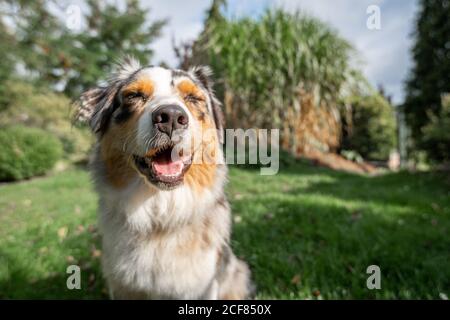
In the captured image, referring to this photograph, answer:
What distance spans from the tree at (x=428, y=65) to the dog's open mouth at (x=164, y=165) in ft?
47.4

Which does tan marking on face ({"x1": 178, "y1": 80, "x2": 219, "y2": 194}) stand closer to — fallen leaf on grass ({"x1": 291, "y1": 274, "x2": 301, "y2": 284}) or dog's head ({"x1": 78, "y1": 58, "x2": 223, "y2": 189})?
dog's head ({"x1": 78, "y1": 58, "x2": 223, "y2": 189})

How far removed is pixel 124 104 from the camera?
→ 8.34ft

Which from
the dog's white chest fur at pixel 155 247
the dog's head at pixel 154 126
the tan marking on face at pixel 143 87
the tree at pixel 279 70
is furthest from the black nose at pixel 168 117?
the tree at pixel 279 70

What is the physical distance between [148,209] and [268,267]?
63.5 inches

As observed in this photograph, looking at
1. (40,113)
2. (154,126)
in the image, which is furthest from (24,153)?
(154,126)

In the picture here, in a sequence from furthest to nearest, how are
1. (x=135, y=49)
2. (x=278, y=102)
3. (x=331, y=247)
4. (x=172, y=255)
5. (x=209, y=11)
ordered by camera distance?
(x=135, y=49), (x=278, y=102), (x=209, y=11), (x=331, y=247), (x=172, y=255)

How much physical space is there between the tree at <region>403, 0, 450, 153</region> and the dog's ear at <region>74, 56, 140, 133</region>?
14.3 meters

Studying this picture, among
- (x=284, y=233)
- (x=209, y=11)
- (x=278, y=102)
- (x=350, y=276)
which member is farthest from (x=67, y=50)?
(x=350, y=276)

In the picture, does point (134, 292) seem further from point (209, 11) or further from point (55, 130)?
point (55, 130)

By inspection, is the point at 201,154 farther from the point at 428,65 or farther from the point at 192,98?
the point at 428,65

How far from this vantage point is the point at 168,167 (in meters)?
2.38

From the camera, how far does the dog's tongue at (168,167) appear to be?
235cm

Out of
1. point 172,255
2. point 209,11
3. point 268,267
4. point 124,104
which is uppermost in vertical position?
point 209,11
